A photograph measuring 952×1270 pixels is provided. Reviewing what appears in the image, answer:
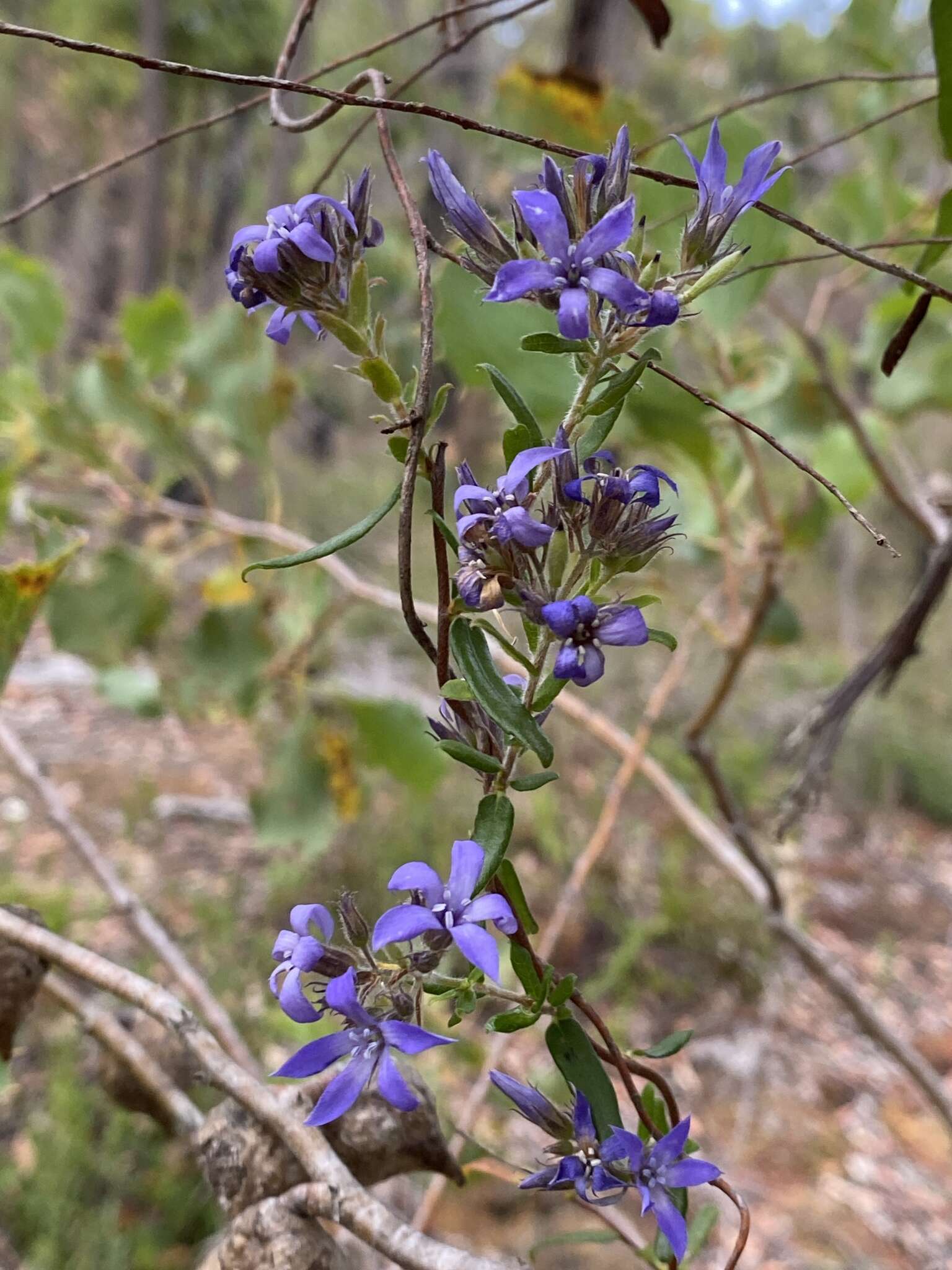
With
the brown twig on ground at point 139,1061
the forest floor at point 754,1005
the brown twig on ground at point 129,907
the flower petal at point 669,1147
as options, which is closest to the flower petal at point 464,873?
the flower petal at point 669,1147

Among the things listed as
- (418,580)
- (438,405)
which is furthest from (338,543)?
(418,580)

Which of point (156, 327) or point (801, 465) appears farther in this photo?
point (156, 327)

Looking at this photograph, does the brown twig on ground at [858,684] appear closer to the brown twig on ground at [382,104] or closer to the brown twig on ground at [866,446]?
the brown twig on ground at [866,446]

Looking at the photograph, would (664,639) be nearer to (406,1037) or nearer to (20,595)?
(406,1037)

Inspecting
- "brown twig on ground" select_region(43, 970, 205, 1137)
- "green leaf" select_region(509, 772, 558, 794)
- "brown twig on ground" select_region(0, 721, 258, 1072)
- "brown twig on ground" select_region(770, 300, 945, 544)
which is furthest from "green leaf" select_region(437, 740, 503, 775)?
"brown twig on ground" select_region(770, 300, 945, 544)

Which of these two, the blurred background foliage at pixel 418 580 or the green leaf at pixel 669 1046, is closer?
the green leaf at pixel 669 1046

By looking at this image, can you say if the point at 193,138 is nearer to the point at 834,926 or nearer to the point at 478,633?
the point at 834,926

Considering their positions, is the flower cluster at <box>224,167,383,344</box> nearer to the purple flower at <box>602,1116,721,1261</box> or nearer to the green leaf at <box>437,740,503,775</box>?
the green leaf at <box>437,740,503,775</box>
